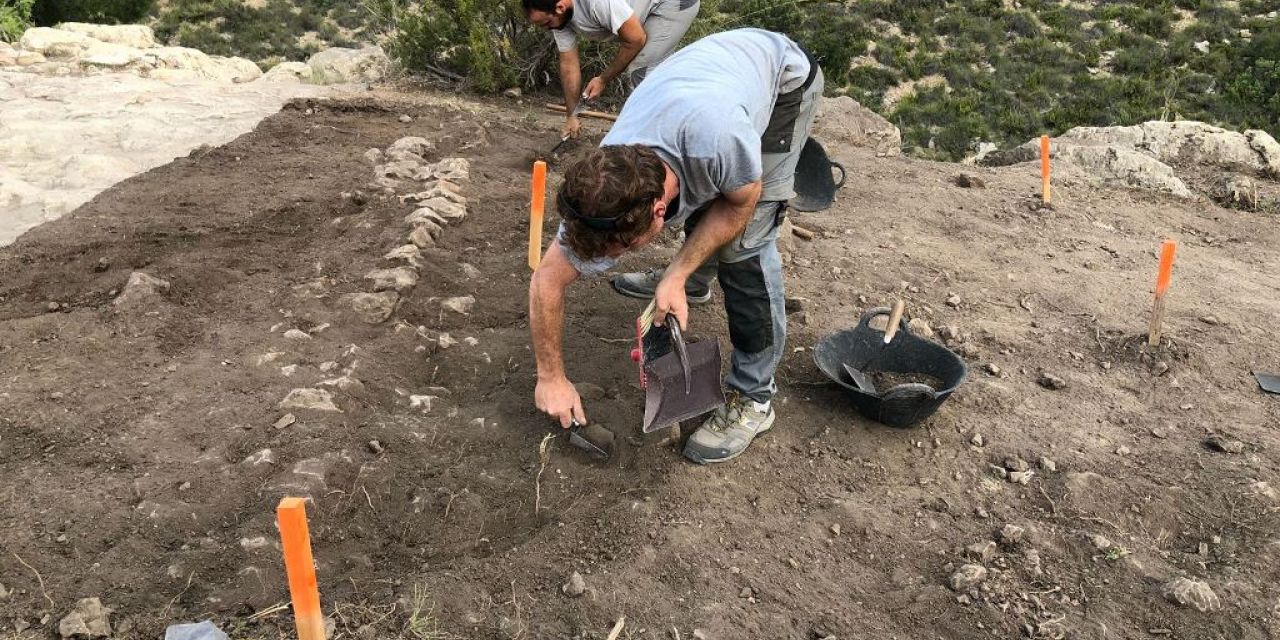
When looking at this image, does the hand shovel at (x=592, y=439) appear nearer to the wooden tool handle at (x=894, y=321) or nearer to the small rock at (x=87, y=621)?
the wooden tool handle at (x=894, y=321)

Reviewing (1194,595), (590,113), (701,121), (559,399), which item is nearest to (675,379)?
(559,399)

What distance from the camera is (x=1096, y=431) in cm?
321

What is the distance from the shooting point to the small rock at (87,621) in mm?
2057

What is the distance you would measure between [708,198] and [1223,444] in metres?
2.07

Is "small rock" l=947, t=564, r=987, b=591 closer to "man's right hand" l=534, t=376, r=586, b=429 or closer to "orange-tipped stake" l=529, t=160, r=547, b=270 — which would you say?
"man's right hand" l=534, t=376, r=586, b=429

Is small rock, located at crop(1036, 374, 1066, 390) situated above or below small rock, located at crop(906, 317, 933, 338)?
below

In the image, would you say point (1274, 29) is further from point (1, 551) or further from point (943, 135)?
point (1, 551)

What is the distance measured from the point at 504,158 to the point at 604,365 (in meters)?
2.39

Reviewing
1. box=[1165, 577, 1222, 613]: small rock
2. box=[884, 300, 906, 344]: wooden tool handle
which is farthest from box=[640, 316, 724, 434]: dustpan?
box=[1165, 577, 1222, 613]: small rock

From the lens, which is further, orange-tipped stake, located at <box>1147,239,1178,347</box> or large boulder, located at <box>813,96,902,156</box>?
large boulder, located at <box>813,96,902,156</box>

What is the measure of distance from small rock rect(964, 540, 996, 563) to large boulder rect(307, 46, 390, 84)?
19.2 feet

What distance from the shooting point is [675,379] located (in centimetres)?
287

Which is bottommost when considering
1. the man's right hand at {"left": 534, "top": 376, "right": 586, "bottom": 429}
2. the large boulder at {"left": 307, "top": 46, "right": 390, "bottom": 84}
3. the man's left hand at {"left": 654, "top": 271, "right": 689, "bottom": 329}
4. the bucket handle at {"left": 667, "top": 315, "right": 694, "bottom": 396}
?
the large boulder at {"left": 307, "top": 46, "right": 390, "bottom": 84}

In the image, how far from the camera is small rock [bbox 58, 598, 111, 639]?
2.06m
